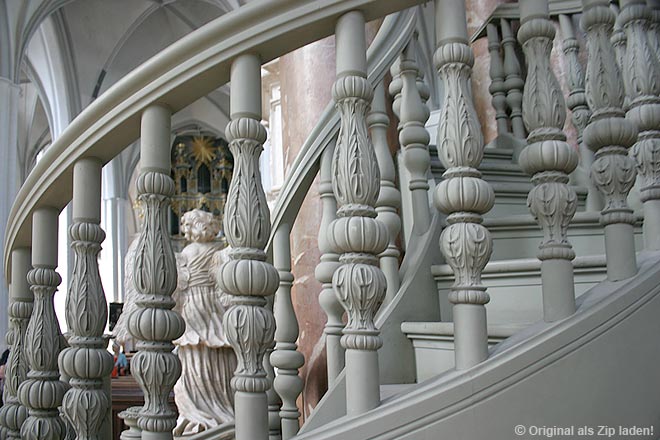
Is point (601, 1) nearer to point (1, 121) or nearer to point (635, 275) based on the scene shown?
point (635, 275)

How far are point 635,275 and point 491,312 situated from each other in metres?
0.53

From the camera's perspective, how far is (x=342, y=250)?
1.32 meters

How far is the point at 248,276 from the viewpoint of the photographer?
52.5 inches

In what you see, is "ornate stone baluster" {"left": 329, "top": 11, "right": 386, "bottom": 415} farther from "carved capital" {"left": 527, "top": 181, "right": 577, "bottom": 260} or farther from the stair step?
the stair step

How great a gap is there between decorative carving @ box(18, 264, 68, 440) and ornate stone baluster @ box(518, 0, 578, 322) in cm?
128

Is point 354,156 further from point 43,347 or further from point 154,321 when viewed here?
point 43,347

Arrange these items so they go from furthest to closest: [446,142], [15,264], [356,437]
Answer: [15,264]
[446,142]
[356,437]

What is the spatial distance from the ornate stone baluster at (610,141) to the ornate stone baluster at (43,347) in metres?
1.44

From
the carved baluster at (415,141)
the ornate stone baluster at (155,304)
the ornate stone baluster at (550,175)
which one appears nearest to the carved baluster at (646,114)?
the ornate stone baluster at (550,175)

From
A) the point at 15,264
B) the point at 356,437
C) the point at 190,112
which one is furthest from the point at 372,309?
the point at 190,112

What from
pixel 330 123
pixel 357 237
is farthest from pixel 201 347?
pixel 357 237


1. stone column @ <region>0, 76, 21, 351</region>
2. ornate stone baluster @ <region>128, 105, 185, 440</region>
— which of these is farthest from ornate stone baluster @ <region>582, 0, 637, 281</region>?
stone column @ <region>0, 76, 21, 351</region>

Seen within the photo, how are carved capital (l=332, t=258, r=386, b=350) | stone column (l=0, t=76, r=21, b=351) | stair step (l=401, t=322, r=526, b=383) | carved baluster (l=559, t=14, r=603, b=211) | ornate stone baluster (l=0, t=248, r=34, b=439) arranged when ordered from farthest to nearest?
stone column (l=0, t=76, r=21, b=351) → carved baluster (l=559, t=14, r=603, b=211) → ornate stone baluster (l=0, t=248, r=34, b=439) → stair step (l=401, t=322, r=526, b=383) → carved capital (l=332, t=258, r=386, b=350)

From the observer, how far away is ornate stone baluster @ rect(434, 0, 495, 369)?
4.32 ft
